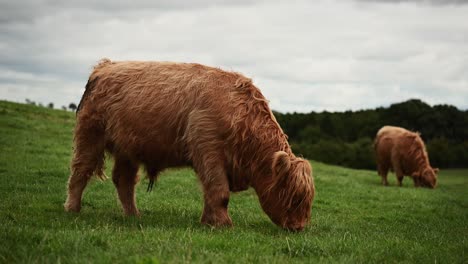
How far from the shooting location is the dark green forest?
3772 cm

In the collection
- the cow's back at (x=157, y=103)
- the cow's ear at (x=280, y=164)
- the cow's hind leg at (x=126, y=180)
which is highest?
the cow's back at (x=157, y=103)

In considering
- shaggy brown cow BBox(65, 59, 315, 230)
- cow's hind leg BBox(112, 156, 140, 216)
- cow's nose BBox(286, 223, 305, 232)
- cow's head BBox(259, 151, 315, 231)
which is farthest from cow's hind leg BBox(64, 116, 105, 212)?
cow's nose BBox(286, 223, 305, 232)

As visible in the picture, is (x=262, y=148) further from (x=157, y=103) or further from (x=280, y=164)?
(x=157, y=103)

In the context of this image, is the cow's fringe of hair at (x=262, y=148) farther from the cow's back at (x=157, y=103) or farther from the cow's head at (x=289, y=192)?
the cow's back at (x=157, y=103)

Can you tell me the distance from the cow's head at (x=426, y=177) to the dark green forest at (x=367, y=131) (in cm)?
1239

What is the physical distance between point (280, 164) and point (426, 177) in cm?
1832

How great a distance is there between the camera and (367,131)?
3972cm

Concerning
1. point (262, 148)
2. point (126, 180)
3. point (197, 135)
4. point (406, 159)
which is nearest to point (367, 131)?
point (406, 159)

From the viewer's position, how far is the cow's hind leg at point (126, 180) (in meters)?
9.89

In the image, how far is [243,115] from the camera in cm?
838

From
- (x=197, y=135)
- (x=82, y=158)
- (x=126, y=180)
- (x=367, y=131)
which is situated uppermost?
(x=367, y=131)

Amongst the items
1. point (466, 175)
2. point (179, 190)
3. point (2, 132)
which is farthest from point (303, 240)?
point (466, 175)

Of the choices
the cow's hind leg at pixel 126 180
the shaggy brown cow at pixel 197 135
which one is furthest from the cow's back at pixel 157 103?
the cow's hind leg at pixel 126 180

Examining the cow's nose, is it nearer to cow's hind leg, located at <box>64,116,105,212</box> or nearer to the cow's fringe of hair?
the cow's fringe of hair
